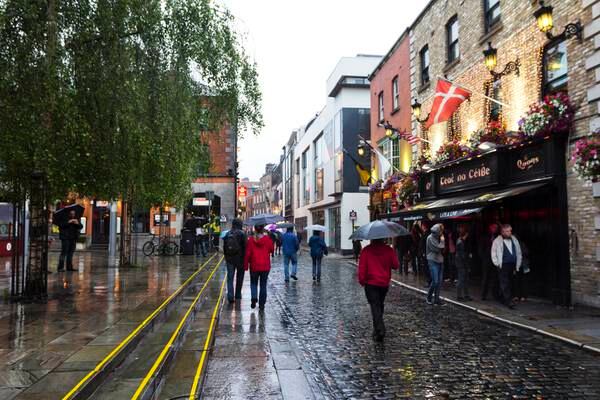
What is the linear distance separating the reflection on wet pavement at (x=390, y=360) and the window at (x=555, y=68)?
5721 millimetres

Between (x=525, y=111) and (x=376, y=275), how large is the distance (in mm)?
7332

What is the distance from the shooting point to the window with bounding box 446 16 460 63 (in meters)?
17.1

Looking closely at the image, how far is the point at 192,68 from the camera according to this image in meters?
9.73

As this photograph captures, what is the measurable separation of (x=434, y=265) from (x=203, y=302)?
5082 millimetres

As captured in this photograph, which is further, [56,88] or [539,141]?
[539,141]

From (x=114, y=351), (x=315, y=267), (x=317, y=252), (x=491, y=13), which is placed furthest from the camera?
(x=315, y=267)

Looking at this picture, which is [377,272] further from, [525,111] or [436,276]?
[525,111]

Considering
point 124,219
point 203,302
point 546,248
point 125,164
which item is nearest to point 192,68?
point 125,164

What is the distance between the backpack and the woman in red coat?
465mm

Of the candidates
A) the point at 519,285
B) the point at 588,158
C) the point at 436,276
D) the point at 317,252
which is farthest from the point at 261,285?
the point at 588,158

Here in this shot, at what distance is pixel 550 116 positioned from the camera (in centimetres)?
1081

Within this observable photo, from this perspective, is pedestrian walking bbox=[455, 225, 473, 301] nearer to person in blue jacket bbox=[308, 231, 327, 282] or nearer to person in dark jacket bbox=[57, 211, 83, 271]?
person in blue jacket bbox=[308, 231, 327, 282]

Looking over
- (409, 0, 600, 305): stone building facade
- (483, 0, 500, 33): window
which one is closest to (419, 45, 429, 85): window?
(409, 0, 600, 305): stone building facade

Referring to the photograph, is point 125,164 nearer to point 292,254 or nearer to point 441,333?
point 441,333
